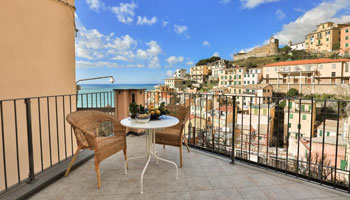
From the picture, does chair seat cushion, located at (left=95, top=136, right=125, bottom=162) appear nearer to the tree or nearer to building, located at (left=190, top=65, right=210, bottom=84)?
the tree

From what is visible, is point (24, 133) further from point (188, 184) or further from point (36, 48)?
point (188, 184)

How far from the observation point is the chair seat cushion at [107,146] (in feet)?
6.59

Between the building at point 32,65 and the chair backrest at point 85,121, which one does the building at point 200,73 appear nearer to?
the building at point 32,65

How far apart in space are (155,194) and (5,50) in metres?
3.46

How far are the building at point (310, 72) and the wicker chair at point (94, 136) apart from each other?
33.2 m

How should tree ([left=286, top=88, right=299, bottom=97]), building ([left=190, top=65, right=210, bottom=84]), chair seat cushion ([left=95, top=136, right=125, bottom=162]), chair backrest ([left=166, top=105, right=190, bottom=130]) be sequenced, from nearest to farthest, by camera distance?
chair seat cushion ([left=95, top=136, right=125, bottom=162]), chair backrest ([left=166, top=105, right=190, bottom=130]), tree ([left=286, top=88, right=299, bottom=97]), building ([left=190, top=65, right=210, bottom=84])

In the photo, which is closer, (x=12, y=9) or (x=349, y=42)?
(x=12, y=9)

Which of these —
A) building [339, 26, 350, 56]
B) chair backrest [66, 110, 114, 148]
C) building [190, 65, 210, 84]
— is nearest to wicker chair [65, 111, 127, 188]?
chair backrest [66, 110, 114, 148]

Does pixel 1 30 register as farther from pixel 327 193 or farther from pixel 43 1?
pixel 327 193

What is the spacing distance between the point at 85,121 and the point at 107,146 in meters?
0.50

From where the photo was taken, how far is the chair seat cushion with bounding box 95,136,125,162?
2.01 meters

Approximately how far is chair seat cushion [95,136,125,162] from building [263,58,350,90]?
3322 cm

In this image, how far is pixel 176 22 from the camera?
44.5 metres

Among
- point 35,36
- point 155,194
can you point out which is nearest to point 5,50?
point 35,36
